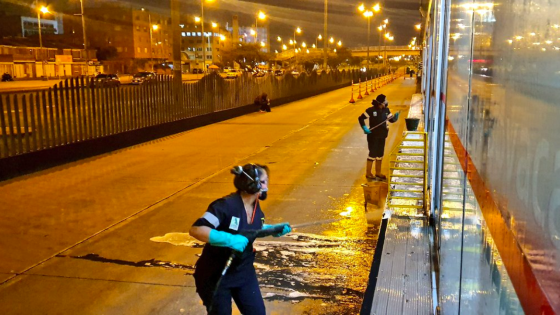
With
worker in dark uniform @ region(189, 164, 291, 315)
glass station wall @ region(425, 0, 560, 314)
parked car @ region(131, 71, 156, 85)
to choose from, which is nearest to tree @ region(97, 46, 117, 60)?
parked car @ region(131, 71, 156, 85)

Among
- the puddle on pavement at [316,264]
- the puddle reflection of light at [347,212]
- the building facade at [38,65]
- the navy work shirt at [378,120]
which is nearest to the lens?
the puddle on pavement at [316,264]

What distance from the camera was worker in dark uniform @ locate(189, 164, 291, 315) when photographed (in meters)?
3.29

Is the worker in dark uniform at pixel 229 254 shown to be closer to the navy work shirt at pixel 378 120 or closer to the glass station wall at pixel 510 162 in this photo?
the glass station wall at pixel 510 162

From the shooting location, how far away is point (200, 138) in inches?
618

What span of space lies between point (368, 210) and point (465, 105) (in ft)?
17.4

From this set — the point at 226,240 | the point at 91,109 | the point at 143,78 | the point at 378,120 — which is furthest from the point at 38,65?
the point at 226,240

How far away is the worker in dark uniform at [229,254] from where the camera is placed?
10.8ft

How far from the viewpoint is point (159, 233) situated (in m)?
6.80

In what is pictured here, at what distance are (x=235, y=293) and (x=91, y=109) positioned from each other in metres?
10.4

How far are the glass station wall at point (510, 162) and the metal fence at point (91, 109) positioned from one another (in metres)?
9.61

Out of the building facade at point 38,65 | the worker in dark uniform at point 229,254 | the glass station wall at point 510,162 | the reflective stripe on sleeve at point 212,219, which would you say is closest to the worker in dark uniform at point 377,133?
the worker in dark uniform at point 229,254

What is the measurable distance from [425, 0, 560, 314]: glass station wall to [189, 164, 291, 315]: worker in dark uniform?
1.36 meters

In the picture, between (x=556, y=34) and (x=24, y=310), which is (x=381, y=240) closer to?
(x=24, y=310)

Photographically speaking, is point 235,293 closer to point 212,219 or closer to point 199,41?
point 212,219
